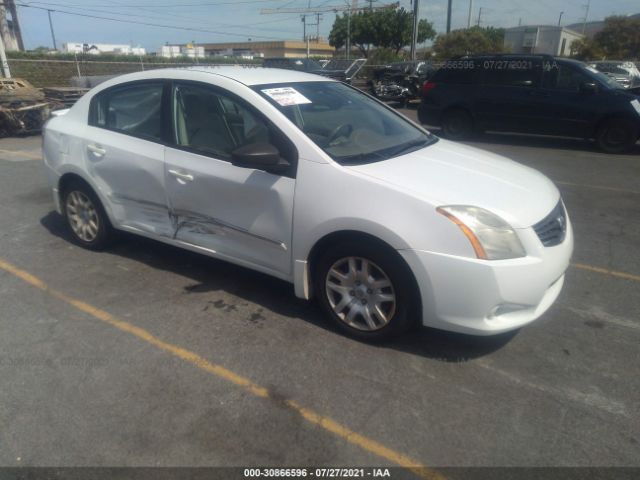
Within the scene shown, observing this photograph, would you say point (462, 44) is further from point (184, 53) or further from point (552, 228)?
point (184, 53)

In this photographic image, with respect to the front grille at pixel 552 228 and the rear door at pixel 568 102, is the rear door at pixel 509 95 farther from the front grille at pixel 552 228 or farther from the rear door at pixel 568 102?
the front grille at pixel 552 228

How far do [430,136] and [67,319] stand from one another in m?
3.15

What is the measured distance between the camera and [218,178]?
11.5ft

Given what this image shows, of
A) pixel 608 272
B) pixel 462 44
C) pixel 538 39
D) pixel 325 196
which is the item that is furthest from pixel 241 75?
pixel 538 39

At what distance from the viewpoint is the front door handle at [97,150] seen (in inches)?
165

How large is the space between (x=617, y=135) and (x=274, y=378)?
959cm

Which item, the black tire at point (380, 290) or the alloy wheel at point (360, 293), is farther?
the alloy wheel at point (360, 293)

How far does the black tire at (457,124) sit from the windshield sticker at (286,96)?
27.8 feet

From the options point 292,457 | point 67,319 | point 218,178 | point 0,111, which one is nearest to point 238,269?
point 218,178

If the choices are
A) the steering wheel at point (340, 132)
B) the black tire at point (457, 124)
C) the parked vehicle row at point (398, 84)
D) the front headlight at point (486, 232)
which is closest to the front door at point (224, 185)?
the steering wheel at point (340, 132)

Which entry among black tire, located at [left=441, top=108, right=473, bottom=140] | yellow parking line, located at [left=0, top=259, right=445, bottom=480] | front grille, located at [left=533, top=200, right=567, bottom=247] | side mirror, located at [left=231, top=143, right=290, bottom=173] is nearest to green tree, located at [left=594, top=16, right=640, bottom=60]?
black tire, located at [left=441, top=108, right=473, bottom=140]

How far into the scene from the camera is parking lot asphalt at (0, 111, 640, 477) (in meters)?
2.36

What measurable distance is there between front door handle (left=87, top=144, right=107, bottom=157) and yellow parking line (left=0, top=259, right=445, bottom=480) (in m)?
1.16

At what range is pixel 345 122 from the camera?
3.72 meters
